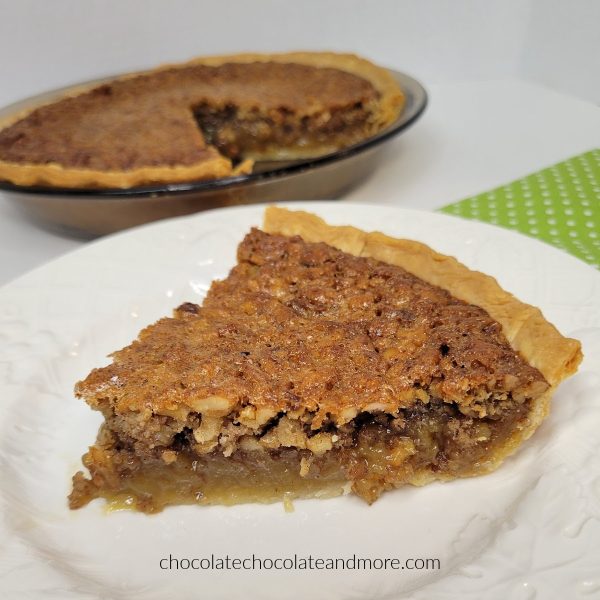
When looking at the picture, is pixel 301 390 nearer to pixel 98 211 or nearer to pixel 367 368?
pixel 367 368

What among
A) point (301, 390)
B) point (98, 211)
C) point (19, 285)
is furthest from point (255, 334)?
point (98, 211)

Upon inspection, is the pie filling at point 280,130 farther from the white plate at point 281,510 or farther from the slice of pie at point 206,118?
the white plate at point 281,510

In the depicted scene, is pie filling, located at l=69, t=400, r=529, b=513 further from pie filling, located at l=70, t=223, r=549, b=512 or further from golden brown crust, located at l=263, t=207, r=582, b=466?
golden brown crust, located at l=263, t=207, r=582, b=466

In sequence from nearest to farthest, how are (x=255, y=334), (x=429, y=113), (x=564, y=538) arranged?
(x=564, y=538) → (x=255, y=334) → (x=429, y=113)

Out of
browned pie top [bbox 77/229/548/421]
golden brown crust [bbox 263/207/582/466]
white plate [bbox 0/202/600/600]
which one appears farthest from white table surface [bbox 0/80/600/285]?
browned pie top [bbox 77/229/548/421]

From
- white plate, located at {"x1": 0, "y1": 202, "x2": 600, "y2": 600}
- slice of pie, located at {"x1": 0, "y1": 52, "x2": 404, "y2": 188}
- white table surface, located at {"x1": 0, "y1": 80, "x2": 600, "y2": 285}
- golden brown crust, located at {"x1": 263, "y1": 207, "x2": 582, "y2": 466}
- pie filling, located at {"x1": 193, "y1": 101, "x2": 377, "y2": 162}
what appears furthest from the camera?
pie filling, located at {"x1": 193, "y1": 101, "x2": 377, "y2": 162}

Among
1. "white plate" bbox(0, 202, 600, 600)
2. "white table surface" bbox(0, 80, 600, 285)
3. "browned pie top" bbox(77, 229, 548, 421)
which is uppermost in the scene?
"browned pie top" bbox(77, 229, 548, 421)
